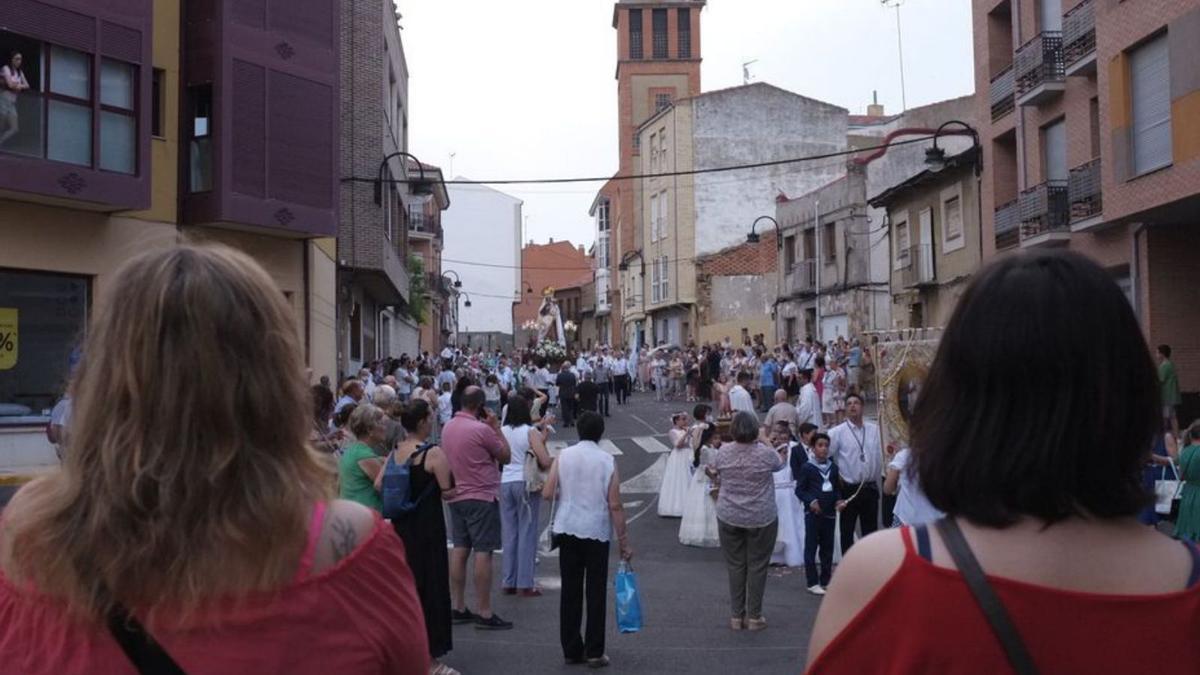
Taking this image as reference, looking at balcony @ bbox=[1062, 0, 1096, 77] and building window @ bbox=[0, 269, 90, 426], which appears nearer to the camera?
building window @ bbox=[0, 269, 90, 426]

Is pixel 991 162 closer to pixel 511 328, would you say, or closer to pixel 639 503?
pixel 639 503

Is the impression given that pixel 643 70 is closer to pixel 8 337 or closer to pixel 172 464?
pixel 8 337

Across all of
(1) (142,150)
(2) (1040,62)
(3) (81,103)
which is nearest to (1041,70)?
(2) (1040,62)

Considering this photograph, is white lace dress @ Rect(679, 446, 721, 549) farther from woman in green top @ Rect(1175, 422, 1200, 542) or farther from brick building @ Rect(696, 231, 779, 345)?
brick building @ Rect(696, 231, 779, 345)

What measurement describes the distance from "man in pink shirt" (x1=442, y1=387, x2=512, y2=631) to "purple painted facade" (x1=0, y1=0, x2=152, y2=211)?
1213 centimetres

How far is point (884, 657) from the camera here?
2.03 m

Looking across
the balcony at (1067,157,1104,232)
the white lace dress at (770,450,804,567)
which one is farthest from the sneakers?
the balcony at (1067,157,1104,232)

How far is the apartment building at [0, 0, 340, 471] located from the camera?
65.1ft

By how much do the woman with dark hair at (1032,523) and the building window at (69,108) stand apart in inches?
795

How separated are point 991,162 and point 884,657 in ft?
94.8

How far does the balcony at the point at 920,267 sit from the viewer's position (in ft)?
112

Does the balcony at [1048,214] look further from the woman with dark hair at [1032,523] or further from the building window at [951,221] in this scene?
the woman with dark hair at [1032,523]

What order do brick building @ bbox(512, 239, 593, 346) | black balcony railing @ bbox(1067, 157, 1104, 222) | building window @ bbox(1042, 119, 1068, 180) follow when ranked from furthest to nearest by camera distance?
brick building @ bbox(512, 239, 593, 346)
building window @ bbox(1042, 119, 1068, 180)
black balcony railing @ bbox(1067, 157, 1104, 222)

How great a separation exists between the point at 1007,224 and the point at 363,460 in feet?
74.1
